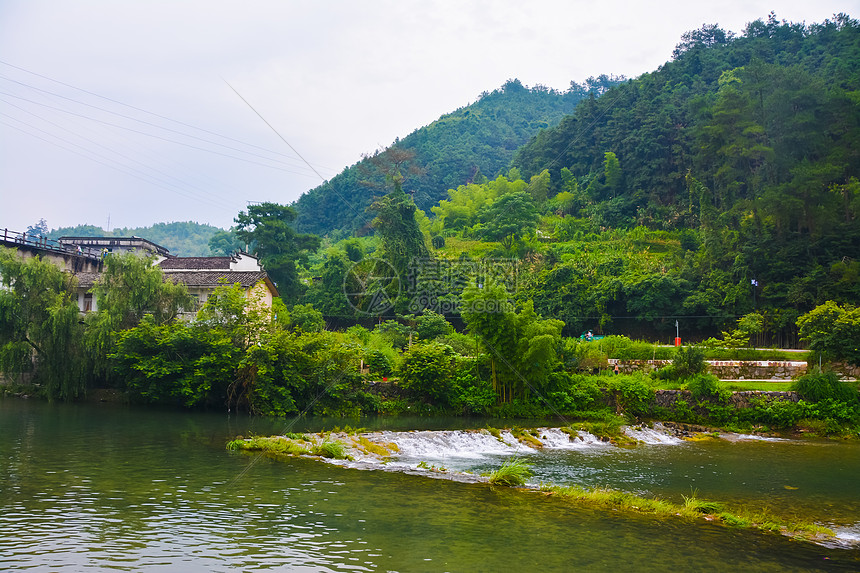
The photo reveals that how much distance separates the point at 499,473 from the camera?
14000 mm

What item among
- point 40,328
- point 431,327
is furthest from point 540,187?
point 40,328

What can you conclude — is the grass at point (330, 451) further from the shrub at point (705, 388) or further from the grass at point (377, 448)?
the shrub at point (705, 388)

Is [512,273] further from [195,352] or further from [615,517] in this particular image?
[615,517]

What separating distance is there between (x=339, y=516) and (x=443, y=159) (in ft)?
277

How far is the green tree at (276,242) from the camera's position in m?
47.8

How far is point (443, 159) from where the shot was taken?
92.4 metres

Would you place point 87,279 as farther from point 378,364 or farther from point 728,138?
point 728,138

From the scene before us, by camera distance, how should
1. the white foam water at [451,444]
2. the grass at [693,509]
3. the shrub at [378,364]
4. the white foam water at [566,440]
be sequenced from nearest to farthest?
the grass at [693,509], the white foam water at [451,444], the white foam water at [566,440], the shrub at [378,364]

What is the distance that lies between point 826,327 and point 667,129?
3920 centimetres

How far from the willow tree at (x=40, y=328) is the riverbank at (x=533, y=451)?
11.9m

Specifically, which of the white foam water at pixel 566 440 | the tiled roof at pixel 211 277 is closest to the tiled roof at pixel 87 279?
the tiled roof at pixel 211 277

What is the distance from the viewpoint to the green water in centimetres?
893

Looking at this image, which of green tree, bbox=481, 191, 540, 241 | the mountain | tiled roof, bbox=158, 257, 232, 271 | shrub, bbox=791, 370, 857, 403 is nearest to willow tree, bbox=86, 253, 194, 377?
tiled roof, bbox=158, 257, 232, 271

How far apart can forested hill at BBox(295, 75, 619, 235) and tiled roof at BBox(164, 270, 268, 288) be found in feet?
105
